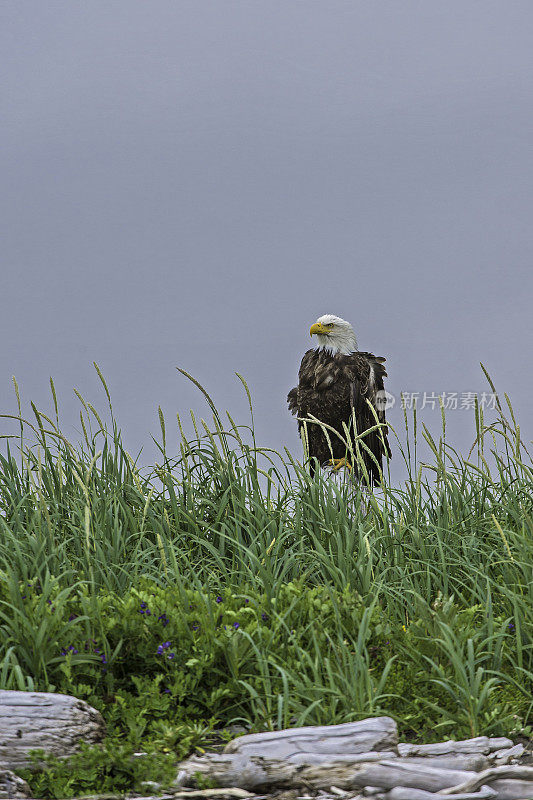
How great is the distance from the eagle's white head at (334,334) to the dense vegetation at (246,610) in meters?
3.10

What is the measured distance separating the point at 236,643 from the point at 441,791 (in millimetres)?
1068

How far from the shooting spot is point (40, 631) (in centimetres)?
337

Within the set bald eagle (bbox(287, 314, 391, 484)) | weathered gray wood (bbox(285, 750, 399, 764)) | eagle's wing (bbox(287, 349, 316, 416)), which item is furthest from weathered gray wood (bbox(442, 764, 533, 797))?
eagle's wing (bbox(287, 349, 316, 416))

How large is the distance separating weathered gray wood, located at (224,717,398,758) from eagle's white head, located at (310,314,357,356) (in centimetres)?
546

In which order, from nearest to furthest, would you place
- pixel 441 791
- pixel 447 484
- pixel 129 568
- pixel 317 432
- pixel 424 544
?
pixel 441 791, pixel 129 568, pixel 424 544, pixel 447 484, pixel 317 432

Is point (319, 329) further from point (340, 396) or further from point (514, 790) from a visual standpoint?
point (514, 790)

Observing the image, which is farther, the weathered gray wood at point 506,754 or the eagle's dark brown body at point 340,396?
the eagle's dark brown body at point 340,396

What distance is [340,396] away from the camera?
7.89 meters

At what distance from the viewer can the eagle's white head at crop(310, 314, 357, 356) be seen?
27.0 ft

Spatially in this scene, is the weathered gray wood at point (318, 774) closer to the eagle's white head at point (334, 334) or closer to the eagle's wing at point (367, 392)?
the eagle's wing at point (367, 392)

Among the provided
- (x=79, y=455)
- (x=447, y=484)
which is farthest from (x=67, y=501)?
(x=447, y=484)

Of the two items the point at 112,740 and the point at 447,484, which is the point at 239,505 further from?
the point at 112,740

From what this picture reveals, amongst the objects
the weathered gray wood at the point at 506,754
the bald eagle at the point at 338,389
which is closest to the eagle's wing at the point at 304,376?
the bald eagle at the point at 338,389

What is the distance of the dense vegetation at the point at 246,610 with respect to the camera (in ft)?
11.1
